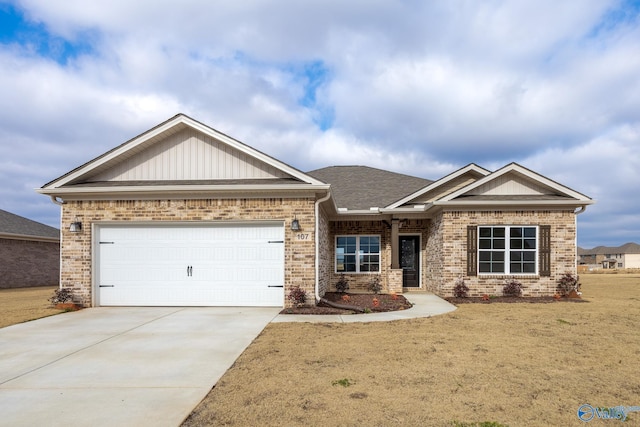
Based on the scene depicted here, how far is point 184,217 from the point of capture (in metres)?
11.1

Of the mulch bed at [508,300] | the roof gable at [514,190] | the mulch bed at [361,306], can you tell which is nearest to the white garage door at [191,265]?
the mulch bed at [361,306]

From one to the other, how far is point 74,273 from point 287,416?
381 inches

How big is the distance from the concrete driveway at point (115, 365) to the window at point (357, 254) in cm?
701

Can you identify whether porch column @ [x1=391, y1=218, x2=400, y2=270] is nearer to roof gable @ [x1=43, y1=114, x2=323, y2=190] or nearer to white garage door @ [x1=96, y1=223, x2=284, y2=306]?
roof gable @ [x1=43, y1=114, x2=323, y2=190]

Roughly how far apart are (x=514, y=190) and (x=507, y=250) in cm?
207

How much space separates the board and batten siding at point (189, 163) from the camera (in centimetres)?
1153

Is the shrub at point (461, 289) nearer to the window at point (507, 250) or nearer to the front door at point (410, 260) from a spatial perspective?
the window at point (507, 250)

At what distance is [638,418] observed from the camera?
3953mm

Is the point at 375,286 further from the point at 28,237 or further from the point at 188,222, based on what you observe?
the point at 28,237

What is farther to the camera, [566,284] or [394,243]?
[394,243]

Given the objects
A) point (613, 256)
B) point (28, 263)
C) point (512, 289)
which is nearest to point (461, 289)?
point (512, 289)

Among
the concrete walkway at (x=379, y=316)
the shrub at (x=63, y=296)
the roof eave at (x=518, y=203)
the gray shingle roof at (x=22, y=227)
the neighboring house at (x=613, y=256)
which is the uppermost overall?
the roof eave at (x=518, y=203)

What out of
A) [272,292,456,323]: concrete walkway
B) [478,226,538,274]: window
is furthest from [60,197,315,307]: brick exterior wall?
[478,226,538,274]: window

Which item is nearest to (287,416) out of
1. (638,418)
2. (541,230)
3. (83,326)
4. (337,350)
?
(337,350)
